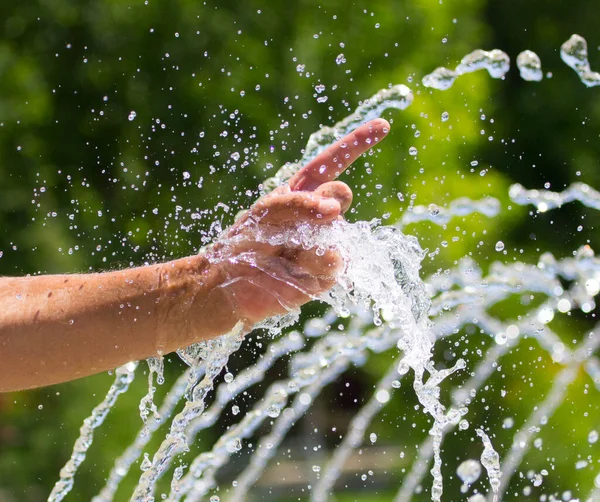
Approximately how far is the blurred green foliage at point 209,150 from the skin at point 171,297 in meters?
4.35

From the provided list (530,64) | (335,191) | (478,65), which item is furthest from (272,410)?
(335,191)

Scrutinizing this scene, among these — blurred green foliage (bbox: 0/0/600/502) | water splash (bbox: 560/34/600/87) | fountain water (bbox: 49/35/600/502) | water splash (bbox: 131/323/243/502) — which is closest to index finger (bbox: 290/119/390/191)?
fountain water (bbox: 49/35/600/502)

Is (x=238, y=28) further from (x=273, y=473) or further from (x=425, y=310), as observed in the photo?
(x=425, y=310)

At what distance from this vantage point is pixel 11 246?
8.04 metres

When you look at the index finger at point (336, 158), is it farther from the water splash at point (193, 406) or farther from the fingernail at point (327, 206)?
the water splash at point (193, 406)

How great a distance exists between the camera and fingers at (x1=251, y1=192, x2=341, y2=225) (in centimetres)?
234

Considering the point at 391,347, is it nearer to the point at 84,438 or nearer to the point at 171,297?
the point at 84,438

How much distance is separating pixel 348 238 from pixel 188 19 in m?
5.91

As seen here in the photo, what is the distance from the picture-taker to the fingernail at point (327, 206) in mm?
2340

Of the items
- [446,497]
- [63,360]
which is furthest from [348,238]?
[446,497]

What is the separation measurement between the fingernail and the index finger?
0.17 metres

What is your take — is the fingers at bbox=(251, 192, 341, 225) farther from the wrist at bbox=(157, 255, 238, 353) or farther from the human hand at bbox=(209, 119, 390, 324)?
the wrist at bbox=(157, 255, 238, 353)

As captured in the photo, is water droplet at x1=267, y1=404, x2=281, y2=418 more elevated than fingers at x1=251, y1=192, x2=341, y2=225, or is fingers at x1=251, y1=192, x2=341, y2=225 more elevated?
water droplet at x1=267, y1=404, x2=281, y2=418

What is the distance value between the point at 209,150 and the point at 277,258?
5337mm
